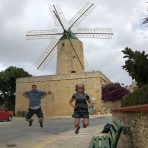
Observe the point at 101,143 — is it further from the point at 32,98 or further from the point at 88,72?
the point at 88,72

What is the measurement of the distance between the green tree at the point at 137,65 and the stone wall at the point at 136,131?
4.98ft

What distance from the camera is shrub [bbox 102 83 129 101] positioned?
2557 inches

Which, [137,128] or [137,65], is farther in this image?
[137,65]

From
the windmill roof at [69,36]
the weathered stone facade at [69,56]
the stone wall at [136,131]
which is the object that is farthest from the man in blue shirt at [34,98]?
the windmill roof at [69,36]

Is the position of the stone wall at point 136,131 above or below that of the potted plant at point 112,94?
below

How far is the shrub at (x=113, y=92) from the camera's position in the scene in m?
64.9

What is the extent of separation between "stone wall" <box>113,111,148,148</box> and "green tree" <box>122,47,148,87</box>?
152 centimetres

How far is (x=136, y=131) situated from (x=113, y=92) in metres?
52.8

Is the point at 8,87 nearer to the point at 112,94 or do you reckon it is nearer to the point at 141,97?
the point at 112,94

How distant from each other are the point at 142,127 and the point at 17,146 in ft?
27.0

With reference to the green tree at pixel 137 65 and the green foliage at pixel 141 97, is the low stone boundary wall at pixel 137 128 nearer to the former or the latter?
the green foliage at pixel 141 97

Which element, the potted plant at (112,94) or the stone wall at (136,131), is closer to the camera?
the stone wall at (136,131)

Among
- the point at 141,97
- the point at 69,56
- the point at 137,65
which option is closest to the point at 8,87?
the point at 69,56

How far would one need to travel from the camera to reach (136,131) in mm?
12305
